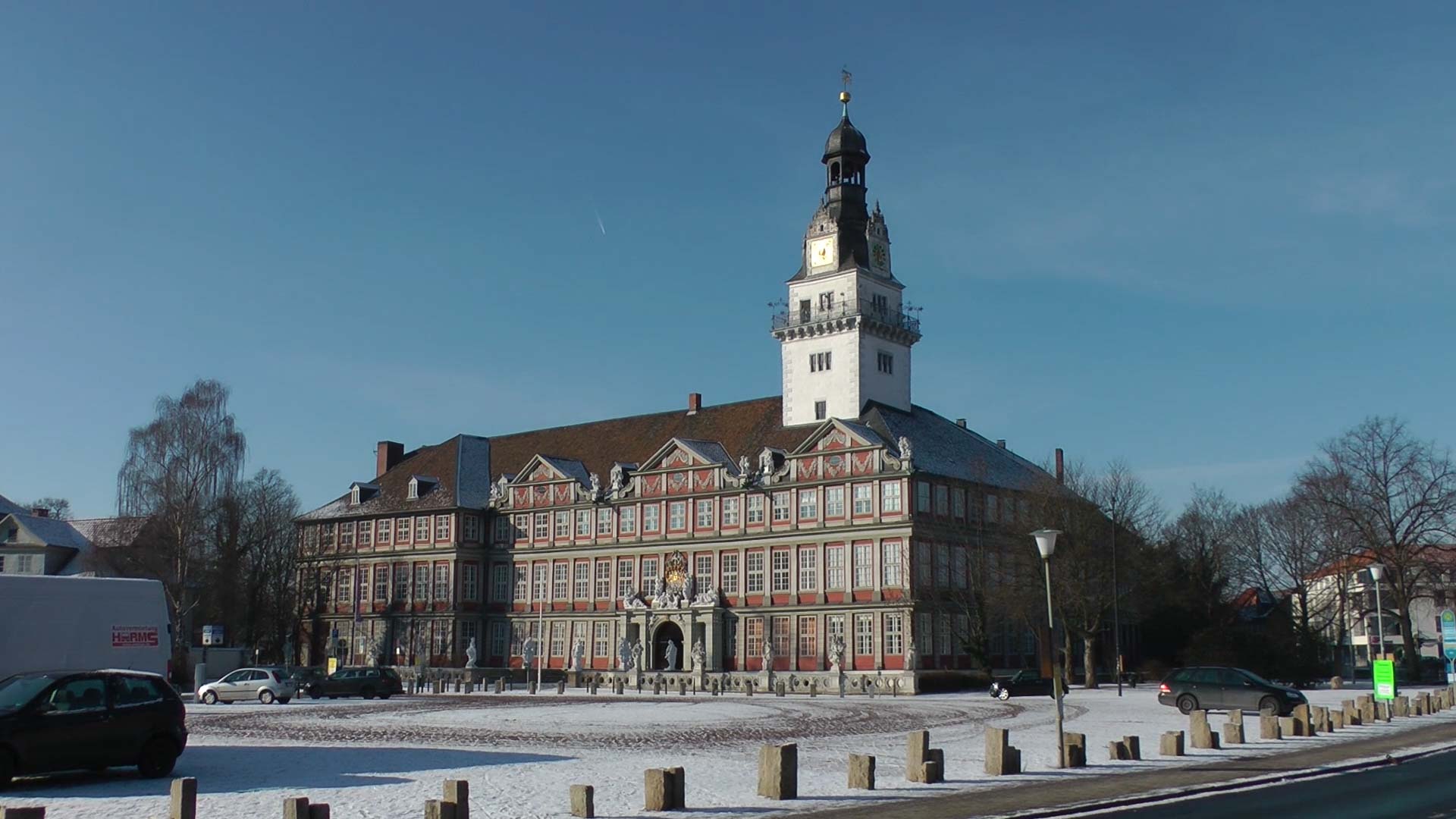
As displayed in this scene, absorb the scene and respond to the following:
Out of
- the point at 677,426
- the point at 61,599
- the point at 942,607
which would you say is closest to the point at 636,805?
the point at 61,599

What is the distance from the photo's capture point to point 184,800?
15.0 m

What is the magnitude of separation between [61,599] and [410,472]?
66190mm

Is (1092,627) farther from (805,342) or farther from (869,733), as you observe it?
(869,733)

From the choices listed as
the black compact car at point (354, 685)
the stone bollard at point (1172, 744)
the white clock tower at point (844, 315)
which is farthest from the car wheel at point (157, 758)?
the white clock tower at point (844, 315)

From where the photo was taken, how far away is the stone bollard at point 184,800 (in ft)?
49.1

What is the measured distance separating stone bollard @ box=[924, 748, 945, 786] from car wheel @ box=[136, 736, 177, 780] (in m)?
11.3

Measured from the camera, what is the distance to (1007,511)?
236 ft

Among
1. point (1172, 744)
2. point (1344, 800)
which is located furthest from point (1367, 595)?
point (1344, 800)

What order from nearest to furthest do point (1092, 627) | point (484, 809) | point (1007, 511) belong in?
1. point (484, 809)
2. point (1092, 627)
3. point (1007, 511)

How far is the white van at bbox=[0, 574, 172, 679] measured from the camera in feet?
78.4

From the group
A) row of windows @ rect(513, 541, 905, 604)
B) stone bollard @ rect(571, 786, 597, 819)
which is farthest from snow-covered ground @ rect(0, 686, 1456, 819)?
row of windows @ rect(513, 541, 905, 604)

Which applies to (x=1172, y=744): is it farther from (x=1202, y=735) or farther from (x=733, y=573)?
(x=733, y=573)

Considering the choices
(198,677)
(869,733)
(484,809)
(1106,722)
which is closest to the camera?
(484,809)

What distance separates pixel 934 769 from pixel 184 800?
34.3ft
